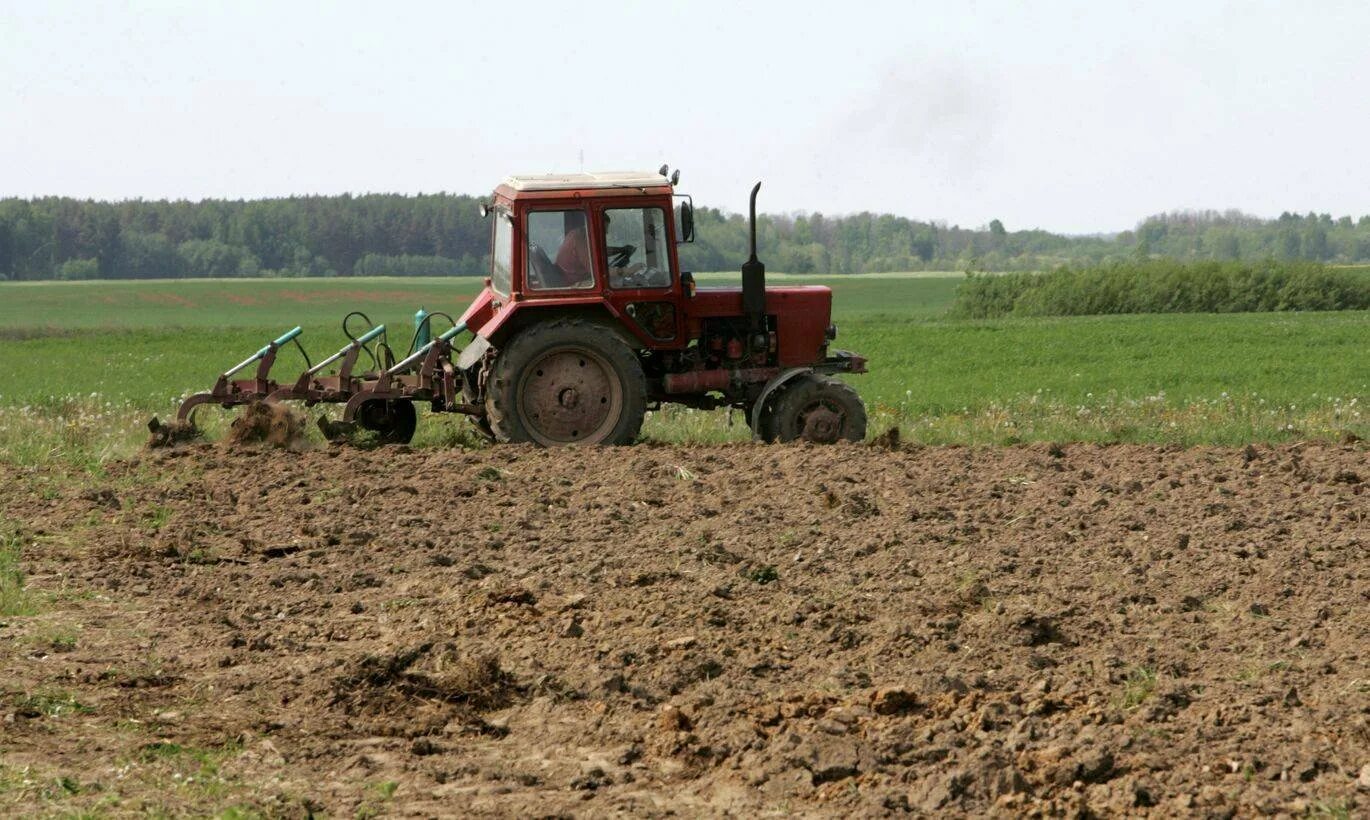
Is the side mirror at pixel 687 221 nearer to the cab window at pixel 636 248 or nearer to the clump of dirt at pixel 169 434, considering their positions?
the cab window at pixel 636 248

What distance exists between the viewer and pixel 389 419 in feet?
46.5

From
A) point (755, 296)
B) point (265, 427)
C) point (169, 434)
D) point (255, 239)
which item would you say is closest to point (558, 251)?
point (755, 296)

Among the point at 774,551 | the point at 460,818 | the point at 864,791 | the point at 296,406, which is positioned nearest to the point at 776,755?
the point at 864,791

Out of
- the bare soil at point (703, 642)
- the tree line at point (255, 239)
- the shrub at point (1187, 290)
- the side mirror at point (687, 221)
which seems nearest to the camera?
the bare soil at point (703, 642)

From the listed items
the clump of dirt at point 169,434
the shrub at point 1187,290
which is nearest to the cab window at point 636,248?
the clump of dirt at point 169,434

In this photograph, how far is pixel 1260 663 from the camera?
6508mm

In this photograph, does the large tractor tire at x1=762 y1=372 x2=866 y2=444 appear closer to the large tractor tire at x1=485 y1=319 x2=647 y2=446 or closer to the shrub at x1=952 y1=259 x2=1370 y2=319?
the large tractor tire at x1=485 y1=319 x2=647 y2=446

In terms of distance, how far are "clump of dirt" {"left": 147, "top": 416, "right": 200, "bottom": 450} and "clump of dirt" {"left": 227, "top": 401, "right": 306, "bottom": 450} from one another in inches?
22.0

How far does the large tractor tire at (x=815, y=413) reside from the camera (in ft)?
43.7

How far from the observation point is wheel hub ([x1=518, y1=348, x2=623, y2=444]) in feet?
43.0

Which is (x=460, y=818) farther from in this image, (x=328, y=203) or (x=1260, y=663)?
(x=328, y=203)

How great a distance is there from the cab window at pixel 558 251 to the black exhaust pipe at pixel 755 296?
4.19 feet

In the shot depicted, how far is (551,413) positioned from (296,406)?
332 centimetres

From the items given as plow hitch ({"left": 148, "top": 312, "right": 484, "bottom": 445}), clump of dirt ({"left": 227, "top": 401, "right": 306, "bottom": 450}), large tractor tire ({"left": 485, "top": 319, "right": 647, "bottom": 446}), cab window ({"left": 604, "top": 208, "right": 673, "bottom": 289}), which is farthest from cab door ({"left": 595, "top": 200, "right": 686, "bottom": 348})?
clump of dirt ({"left": 227, "top": 401, "right": 306, "bottom": 450})
